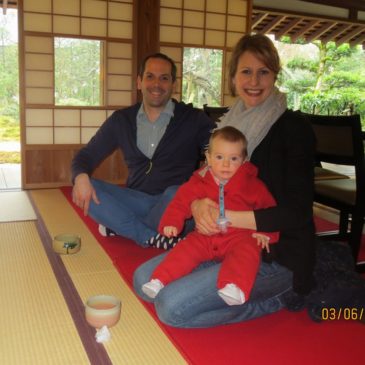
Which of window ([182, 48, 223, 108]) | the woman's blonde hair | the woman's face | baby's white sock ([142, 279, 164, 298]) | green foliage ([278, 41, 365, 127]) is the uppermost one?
green foliage ([278, 41, 365, 127])

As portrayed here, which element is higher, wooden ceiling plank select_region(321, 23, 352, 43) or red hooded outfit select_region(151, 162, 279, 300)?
wooden ceiling plank select_region(321, 23, 352, 43)

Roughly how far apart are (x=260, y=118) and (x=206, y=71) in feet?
12.6

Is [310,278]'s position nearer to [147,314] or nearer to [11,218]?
[147,314]

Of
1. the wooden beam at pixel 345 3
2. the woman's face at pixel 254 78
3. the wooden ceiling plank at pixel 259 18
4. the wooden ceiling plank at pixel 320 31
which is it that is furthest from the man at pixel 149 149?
the wooden ceiling plank at pixel 320 31

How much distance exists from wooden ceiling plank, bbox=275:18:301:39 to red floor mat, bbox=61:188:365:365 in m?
5.60

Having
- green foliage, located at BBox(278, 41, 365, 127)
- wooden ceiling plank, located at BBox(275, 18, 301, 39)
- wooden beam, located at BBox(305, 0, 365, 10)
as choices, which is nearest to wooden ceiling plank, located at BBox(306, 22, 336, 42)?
wooden beam, located at BBox(305, 0, 365, 10)

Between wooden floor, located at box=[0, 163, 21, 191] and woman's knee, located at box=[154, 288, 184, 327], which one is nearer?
woman's knee, located at box=[154, 288, 184, 327]

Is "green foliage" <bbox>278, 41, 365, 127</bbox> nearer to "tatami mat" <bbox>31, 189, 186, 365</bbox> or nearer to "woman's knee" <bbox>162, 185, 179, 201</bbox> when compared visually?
"tatami mat" <bbox>31, 189, 186, 365</bbox>

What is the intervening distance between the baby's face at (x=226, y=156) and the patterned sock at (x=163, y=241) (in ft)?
3.13

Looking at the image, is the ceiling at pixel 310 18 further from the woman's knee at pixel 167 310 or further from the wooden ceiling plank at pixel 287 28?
the woman's knee at pixel 167 310

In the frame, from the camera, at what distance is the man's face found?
2.63 meters

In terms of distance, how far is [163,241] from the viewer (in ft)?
8.68

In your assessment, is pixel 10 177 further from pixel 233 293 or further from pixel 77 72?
pixel 233 293

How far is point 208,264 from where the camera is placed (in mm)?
1911
